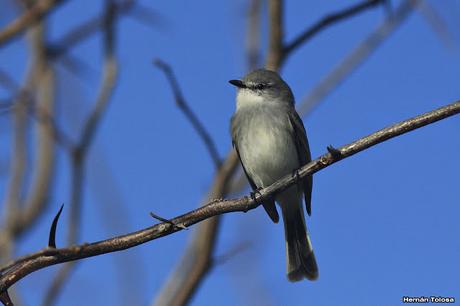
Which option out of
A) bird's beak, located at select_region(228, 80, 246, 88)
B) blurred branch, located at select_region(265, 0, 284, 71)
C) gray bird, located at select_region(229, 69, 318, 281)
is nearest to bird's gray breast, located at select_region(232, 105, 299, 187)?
gray bird, located at select_region(229, 69, 318, 281)

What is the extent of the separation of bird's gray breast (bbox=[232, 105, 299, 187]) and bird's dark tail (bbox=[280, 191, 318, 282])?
460 millimetres

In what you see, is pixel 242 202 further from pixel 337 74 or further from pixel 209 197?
pixel 337 74

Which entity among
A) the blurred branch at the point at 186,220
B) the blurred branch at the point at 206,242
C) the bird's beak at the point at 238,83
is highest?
the bird's beak at the point at 238,83

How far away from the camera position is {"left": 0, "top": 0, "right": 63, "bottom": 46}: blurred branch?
5.49 m

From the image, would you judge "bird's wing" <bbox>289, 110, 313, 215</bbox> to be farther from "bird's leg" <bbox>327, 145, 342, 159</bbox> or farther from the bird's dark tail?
"bird's leg" <bbox>327, 145, 342, 159</bbox>

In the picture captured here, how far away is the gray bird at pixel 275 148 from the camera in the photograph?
614 centimetres

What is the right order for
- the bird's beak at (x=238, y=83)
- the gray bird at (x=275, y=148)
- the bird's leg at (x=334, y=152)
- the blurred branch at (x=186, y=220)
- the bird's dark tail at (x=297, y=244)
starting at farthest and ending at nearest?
the bird's beak at (x=238, y=83), the gray bird at (x=275, y=148), the bird's dark tail at (x=297, y=244), the bird's leg at (x=334, y=152), the blurred branch at (x=186, y=220)

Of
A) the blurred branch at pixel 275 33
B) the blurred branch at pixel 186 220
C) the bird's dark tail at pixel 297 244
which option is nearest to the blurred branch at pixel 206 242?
the blurred branch at pixel 275 33

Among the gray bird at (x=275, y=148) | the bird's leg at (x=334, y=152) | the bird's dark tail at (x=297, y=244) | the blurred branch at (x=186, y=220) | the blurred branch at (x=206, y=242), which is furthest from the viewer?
the gray bird at (x=275, y=148)

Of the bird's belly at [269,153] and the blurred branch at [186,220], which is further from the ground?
the bird's belly at [269,153]

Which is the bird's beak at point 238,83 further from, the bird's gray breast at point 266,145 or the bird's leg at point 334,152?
the bird's leg at point 334,152

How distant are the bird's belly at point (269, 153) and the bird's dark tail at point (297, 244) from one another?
46 cm

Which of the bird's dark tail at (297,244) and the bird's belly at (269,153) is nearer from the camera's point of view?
the bird's dark tail at (297,244)

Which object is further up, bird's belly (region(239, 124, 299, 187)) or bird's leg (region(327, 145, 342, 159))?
bird's belly (region(239, 124, 299, 187))
